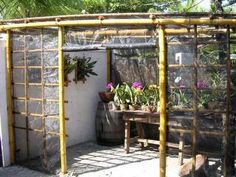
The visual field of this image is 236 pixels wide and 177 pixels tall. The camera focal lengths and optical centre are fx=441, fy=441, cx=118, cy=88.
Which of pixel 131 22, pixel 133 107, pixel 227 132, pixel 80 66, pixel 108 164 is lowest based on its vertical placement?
pixel 108 164

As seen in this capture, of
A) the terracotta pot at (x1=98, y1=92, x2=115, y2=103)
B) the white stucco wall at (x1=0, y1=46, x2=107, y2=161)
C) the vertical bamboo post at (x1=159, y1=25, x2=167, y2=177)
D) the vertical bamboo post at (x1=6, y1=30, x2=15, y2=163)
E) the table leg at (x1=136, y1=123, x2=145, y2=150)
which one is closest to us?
the vertical bamboo post at (x1=159, y1=25, x2=167, y2=177)

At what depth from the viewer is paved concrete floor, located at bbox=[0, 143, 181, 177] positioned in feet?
22.3

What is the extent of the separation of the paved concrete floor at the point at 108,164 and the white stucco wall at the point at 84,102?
1.20 feet

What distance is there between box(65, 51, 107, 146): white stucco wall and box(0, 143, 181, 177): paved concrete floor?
37cm

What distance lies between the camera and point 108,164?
24.0ft

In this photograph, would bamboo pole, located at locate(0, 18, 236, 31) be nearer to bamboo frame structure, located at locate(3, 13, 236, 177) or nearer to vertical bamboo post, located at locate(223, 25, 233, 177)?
bamboo frame structure, located at locate(3, 13, 236, 177)

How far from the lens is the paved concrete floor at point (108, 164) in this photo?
6793 millimetres

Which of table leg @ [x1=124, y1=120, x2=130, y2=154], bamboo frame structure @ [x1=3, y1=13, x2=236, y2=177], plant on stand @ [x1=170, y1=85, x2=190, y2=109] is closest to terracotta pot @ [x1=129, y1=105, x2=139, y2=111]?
table leg @ [x1=124, y1=120, x2=130, y2=154]

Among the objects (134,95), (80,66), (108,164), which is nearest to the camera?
(108,164)

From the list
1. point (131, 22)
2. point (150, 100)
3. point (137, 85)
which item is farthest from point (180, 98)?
point (137, 85)

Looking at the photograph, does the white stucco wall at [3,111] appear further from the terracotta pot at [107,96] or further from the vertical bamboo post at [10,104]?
the terracotta pot at [107,96]

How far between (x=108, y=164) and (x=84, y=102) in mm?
1947

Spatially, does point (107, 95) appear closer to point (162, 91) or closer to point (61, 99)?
point (61, 99)

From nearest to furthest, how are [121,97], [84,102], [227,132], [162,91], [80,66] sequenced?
[227,132], [162,91], [121,97], [80,66], [84,102]
